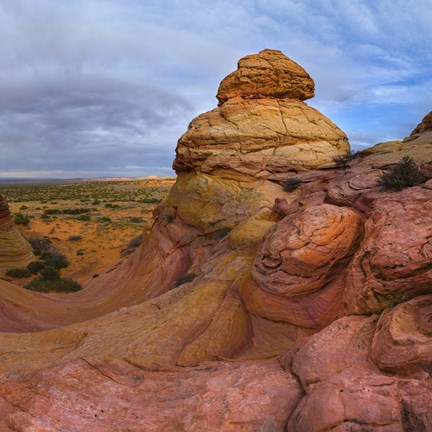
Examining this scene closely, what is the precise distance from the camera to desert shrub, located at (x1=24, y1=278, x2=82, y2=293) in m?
19.7

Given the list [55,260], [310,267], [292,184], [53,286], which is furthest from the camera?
[55,260]

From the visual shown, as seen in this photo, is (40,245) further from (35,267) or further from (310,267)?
(310,267)

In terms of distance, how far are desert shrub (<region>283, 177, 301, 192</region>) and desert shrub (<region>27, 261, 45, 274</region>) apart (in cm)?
1679

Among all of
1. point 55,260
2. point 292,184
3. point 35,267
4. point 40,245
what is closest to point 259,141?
point 292,184

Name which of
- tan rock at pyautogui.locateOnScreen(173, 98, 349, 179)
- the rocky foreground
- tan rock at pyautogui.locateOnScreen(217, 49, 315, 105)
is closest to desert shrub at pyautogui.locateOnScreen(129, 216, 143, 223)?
tan rock at pyautogui.locateOnScreen(173, 98, 349, 179)

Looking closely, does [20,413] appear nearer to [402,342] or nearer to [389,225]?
[402,342]

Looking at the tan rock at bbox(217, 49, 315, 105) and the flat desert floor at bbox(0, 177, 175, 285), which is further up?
the tan rock at bbox(217, 49, 315, 105)

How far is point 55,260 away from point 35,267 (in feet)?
5.53

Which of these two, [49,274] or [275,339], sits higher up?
[275,339]

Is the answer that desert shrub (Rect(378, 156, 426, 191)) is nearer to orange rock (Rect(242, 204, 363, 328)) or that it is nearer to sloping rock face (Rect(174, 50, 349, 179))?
orange rock (Rect(242, 204, 363, 328))

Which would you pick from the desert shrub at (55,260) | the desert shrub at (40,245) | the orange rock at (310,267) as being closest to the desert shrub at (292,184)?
the orange rock at (310,267)

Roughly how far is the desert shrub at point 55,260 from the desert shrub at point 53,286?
9.77 ft

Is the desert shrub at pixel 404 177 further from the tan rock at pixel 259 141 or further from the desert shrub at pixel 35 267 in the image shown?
the desert shrub at pixel 35 267

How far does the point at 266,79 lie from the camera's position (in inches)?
650
